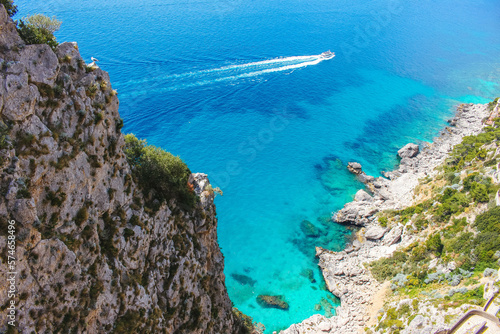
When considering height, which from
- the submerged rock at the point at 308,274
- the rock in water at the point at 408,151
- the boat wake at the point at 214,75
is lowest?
the submerged rock at the point at 308,274

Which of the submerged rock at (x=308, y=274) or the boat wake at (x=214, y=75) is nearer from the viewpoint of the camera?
the submerged rock at (x=308, y=274)

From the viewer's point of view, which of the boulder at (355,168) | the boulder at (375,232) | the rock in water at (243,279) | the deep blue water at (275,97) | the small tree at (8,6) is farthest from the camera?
the boulder at (355,168)

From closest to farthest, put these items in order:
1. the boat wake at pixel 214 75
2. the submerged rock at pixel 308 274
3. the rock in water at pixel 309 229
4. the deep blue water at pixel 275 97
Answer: the submerged rock at pixel 308 274 → the rock in water at pixel 309 229 → the deep blue water at pixel 275 97 → the boat wake at pixel 214 75

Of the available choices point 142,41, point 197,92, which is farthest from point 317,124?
point 142,41

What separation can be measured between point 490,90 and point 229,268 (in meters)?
96.6

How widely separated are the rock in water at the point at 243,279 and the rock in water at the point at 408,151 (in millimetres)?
42816

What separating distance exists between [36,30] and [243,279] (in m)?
39.0

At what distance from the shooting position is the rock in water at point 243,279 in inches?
1759

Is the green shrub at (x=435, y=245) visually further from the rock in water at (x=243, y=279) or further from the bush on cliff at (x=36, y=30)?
the bush on cliff at (x=36, y=30)

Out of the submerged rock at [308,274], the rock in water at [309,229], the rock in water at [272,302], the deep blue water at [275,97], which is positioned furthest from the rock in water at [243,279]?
the rock in water at [309,229]

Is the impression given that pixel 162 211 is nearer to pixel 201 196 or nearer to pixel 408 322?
pixel 201 196

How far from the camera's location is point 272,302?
42.1m

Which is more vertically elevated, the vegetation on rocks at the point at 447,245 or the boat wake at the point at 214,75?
the boat wake at the point at 214,75

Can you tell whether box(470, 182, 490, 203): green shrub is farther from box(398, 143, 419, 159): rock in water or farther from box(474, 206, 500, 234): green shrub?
box(398, 143, 419, 159): rock in water
